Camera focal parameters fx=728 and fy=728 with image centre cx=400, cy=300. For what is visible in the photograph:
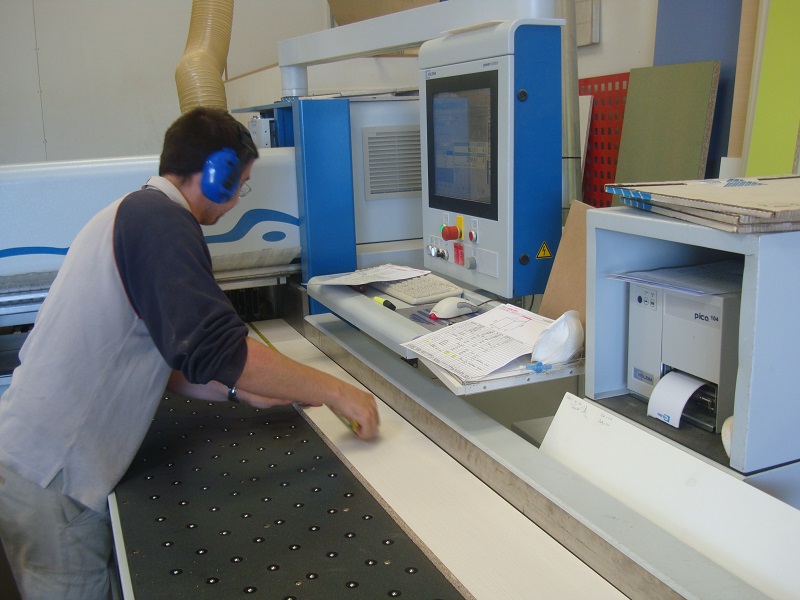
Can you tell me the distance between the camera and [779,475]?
978 millimetres

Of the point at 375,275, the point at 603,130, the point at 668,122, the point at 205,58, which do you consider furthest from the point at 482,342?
the point at 205,58

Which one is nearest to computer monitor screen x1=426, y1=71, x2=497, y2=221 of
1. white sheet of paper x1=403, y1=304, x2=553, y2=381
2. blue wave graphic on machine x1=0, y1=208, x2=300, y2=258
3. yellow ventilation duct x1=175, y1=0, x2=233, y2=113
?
white sheet of paper x1=403, y1=304, x2=553, y2=381

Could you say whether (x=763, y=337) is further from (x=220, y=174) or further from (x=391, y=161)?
(x=391, y=161)

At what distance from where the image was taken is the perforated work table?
3.08ft

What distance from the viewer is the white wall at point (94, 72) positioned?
12.8 ft

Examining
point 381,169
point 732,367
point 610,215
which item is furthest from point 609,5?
point 732,367

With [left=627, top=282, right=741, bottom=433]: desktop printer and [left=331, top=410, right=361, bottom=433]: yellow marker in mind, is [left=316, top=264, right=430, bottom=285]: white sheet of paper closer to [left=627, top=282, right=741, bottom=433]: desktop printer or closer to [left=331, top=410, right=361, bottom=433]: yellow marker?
[left=331, top=410, right=361, bottom=433]: yellow marker

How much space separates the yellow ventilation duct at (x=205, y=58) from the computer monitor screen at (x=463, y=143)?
1.31 metres

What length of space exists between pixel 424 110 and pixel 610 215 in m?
0.77

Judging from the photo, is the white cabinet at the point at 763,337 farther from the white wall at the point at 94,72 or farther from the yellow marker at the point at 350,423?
the white wall at the point at 94,72

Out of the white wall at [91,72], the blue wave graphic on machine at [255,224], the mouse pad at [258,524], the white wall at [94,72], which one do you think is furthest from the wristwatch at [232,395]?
the white wall at [91,72]

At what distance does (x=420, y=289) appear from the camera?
5.69ft

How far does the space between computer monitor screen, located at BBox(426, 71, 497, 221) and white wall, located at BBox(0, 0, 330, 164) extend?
2.86 metres

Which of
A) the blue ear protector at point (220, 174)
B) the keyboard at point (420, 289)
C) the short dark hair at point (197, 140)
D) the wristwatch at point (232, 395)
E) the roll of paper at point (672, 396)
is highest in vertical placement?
the short dark hair at point (197, 140)
